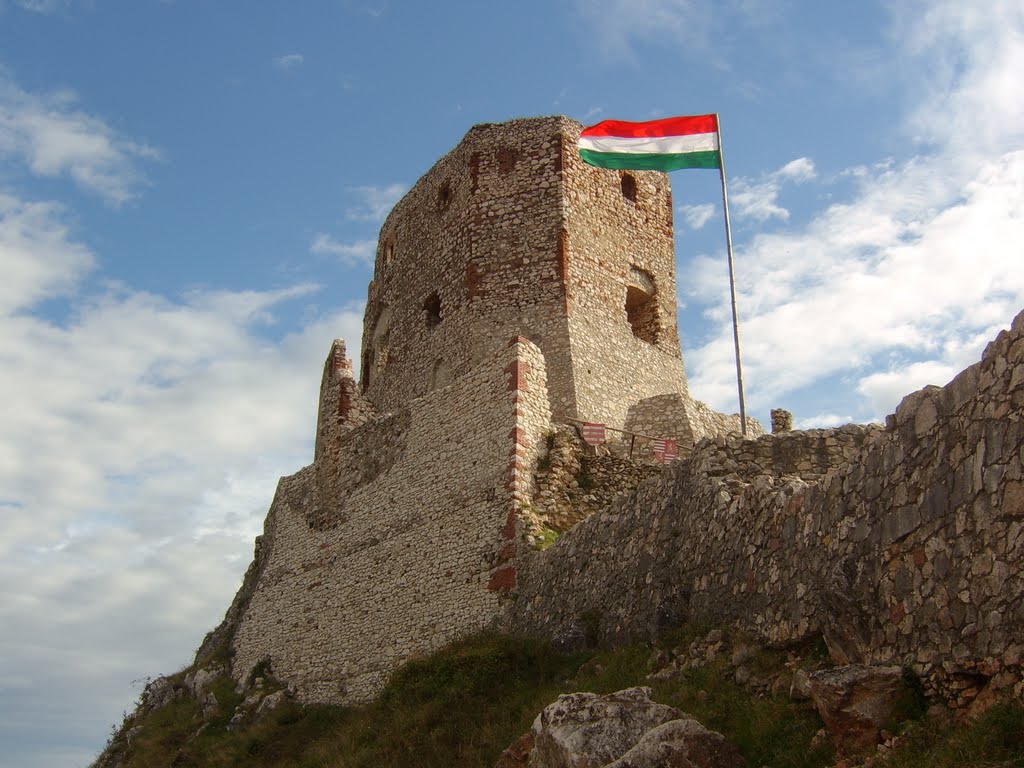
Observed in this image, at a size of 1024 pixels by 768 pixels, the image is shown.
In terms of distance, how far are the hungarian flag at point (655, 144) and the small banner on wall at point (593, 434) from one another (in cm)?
547

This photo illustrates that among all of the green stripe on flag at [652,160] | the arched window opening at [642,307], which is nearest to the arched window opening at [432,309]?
the arched window opening at [642,307]

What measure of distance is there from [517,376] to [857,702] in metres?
10.3

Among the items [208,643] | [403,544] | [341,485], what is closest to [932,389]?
[403,544]

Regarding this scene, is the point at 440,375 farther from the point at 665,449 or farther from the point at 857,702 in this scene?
the point at 857,702

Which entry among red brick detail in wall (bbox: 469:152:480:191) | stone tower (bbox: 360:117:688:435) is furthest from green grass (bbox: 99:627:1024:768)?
red brick detail in wall (bbox: 469:152:480:191)

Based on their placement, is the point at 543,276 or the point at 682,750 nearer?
the point at 682,750

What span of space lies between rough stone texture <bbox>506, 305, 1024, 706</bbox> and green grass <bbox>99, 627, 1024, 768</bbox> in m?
0.37

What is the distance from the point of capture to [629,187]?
24531 mm

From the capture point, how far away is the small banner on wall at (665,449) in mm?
18281

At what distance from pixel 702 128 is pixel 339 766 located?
1333cm

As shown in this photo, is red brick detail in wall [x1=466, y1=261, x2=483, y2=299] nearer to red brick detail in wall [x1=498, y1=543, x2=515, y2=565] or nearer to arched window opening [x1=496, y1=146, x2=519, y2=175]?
arched window opening [x1=496, y1=146, x2=519, y2=175]

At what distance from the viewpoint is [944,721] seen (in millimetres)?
6387

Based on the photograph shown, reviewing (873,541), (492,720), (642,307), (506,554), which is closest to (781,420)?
(642,307)

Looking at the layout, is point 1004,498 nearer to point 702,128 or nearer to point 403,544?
point 403,544
